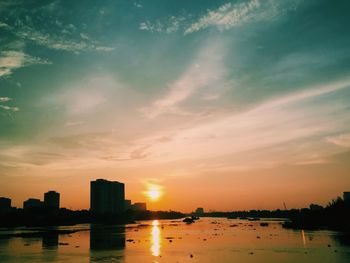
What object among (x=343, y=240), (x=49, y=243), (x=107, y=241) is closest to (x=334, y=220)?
(x=343, y=240)

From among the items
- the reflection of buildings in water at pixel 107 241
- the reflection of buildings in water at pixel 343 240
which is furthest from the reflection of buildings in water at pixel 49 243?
the reflection of buildings in water at pixel 343 240

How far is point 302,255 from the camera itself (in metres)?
66.0

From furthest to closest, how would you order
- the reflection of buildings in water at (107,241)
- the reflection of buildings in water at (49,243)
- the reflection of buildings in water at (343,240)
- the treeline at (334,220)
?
the treeline at (334,220) < the reflection of buildings in water at (49,243) < the reflection of buildings in water at (107,241) < the reflection of buildings in water at (343,240)

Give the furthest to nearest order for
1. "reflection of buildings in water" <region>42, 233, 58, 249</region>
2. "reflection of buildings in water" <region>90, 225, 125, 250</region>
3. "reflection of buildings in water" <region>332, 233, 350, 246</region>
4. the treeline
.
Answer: the treeline
"reflection of buildings in water" <region>42, 233, 58, 249</region>
"reflection of buildings in water" <region>90, 225, 125, 250</region>
"reflection of buildings in water" <region>332, 233, 350, 246</region>

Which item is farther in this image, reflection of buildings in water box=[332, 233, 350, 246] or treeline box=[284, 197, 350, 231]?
treeline box=[284, 197, 350, 231]

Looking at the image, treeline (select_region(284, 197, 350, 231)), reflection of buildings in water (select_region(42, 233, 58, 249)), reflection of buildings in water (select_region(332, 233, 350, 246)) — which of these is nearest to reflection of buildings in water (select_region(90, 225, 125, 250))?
reflection of buildings in water (select_region(42, 233, 58, 249))

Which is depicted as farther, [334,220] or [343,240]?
[334,220]

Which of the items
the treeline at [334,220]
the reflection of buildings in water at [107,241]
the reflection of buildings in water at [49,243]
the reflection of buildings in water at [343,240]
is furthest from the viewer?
the treeline at [334,220]

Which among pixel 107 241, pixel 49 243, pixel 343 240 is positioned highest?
pixel 49 243

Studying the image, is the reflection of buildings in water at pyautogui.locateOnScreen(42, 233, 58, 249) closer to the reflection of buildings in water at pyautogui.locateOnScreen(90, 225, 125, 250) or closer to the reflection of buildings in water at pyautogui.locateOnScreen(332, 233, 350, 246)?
the reflection of buildings in water at pyautogui.locateOnScreen(90, 225, 125, 250)

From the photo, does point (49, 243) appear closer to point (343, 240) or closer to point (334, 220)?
point (343, 240)

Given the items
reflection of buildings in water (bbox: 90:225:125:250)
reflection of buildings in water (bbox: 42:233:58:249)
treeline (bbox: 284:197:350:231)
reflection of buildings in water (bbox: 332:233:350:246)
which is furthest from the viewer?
treeline (bbox: 284:197:350:231)

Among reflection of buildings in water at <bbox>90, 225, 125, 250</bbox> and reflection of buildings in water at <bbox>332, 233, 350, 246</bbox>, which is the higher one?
reflection of buildings in water at <bbox>90, 225, 125, 250</bbox>

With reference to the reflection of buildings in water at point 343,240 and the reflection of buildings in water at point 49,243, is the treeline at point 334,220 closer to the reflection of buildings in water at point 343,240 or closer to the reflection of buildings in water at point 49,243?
the reflection of buildings in water at point 343,240
